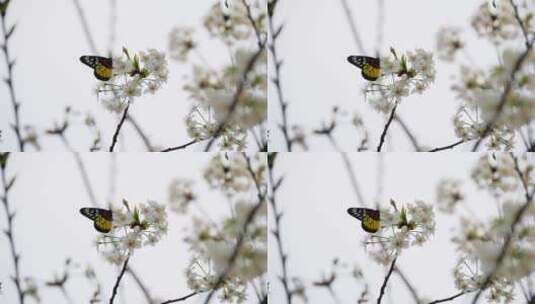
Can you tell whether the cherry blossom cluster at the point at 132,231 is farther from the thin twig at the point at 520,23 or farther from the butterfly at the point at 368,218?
the thin twig at the point at 520,23

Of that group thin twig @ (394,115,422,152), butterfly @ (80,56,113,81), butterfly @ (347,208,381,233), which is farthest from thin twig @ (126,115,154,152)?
thin twig @ (394,115,422,152)

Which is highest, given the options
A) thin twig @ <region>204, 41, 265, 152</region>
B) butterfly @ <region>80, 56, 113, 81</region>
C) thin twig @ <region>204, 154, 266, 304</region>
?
butterfly @ <region>80, 56, 113, 81</region>

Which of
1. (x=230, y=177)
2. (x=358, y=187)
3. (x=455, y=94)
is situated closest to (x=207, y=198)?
(x=230, y=177)

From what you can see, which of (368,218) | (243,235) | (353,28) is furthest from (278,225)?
(353,28)

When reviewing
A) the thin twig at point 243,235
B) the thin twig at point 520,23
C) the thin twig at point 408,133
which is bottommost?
the thin twig at point 243,235

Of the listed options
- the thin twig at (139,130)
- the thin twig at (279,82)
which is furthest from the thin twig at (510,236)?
the thin twig at (139,130)

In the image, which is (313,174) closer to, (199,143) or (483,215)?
(199,143)

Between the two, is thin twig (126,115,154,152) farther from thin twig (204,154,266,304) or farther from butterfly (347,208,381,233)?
butterfly (347,208,381,233)
